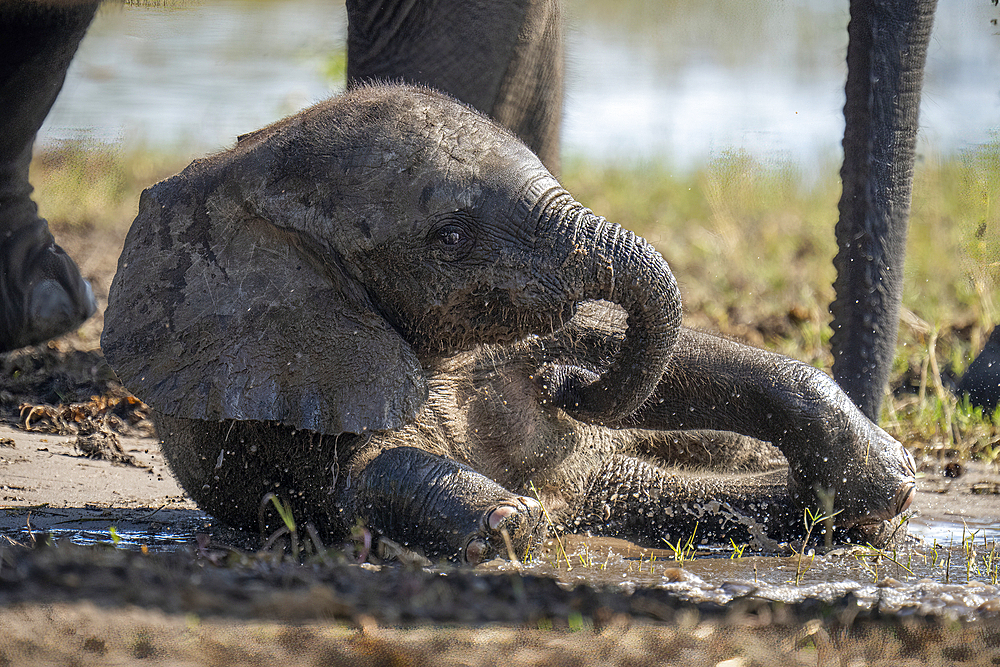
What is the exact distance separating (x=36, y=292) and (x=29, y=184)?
0.41 metres

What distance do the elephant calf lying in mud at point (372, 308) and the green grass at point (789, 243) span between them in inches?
32.3

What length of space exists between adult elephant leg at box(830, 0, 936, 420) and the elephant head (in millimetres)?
1019

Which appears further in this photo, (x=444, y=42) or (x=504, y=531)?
(x=444, y=42)

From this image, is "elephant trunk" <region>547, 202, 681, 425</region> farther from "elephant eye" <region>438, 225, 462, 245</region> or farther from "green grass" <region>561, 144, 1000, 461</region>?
"green grass" <region>561, 144, 1000, 461</region>

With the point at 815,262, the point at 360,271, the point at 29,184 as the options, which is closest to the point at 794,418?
the point at 360,271

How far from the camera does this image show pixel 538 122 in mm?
4098

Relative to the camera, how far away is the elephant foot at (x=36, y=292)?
4.23 m

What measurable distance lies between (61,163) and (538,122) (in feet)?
5.01

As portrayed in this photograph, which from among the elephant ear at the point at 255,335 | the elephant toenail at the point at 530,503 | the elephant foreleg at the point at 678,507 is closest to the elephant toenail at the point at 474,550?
the elephant toenail at the point at 530,503

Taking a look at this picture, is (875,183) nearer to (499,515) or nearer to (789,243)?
(499,515)

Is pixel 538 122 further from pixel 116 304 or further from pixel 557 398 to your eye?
pixel 116 304

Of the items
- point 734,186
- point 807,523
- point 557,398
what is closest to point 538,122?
point 734,186

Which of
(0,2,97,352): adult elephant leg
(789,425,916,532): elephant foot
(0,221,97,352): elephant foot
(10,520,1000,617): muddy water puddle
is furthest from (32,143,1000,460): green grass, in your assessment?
(10,520,1000,617): muddy water puddle

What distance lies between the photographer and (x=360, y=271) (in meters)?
2.72
